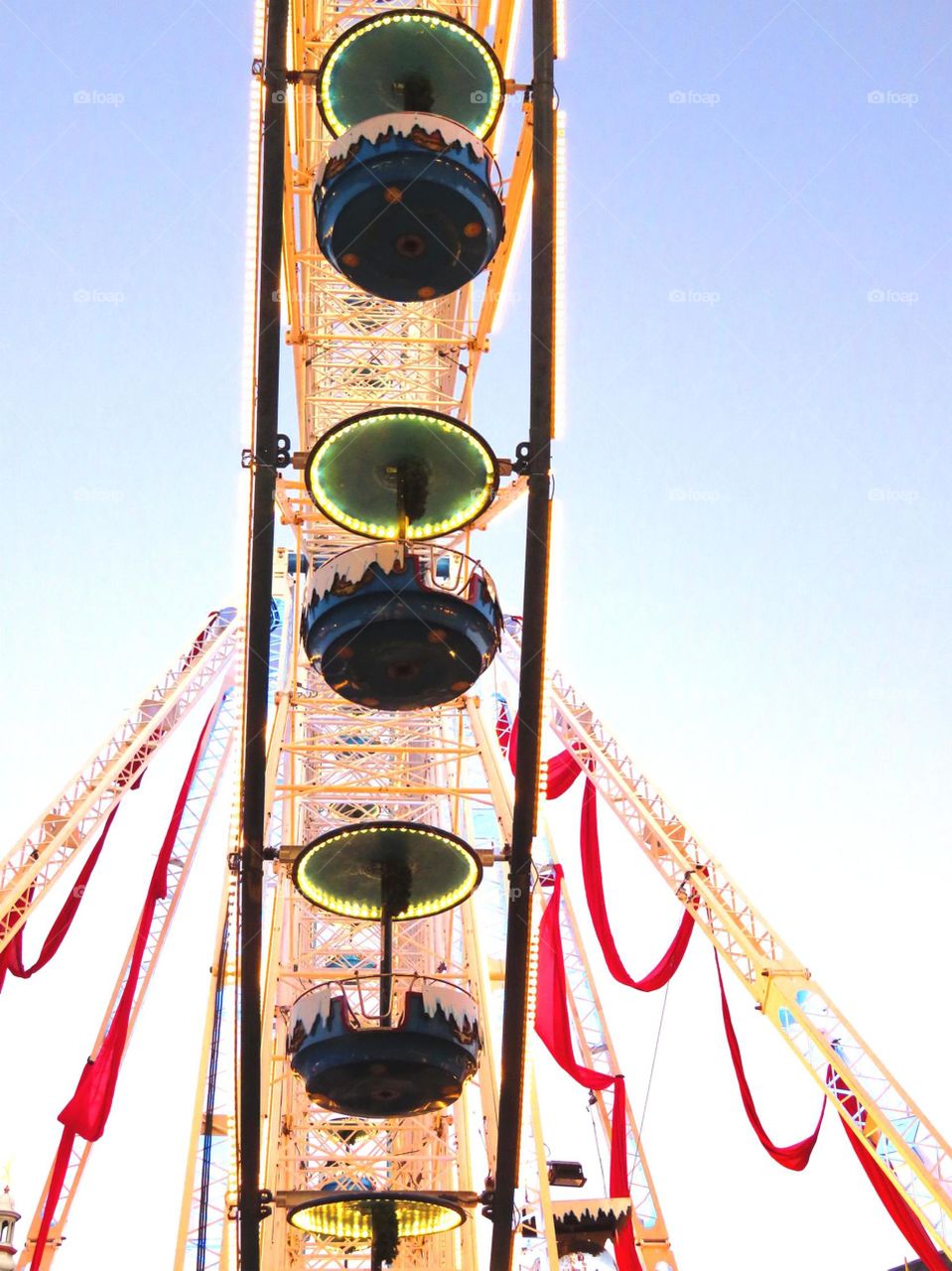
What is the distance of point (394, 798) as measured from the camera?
19969 millimetres

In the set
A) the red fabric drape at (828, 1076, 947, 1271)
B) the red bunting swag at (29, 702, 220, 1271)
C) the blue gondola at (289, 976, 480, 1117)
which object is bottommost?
the blue gondola at (289, 976, 480, 1117)

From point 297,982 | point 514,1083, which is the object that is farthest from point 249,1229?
point 297,982

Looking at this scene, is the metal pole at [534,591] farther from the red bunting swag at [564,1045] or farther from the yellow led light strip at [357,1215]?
the red bunting swag at [564,1045]

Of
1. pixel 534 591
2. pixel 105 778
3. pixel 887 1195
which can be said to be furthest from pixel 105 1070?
pixel 534 591

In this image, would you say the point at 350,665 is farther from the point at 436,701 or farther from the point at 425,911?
the point at 425,911

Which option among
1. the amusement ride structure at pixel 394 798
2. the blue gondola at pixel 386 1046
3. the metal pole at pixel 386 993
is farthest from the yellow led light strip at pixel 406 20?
the blue gondola at pixel 386 1046

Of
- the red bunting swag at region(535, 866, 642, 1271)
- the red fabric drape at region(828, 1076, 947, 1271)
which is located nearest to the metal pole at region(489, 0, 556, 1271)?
the red bunting swag at region(535, 866, 642, 1271)

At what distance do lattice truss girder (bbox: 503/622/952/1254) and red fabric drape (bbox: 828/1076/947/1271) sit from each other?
0.08 metres

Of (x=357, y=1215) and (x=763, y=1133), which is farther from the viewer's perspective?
(x=763, y=1133)

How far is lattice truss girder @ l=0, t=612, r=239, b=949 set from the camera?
20703 mm

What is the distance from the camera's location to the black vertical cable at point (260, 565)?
1143 centimetres

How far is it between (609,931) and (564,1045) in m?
2.35

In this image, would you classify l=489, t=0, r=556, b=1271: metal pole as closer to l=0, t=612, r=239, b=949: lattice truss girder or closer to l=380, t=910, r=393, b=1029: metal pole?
l=380, t=910, r=393, b=1029: metal pole

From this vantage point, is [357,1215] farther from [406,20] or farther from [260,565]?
[406,20]
